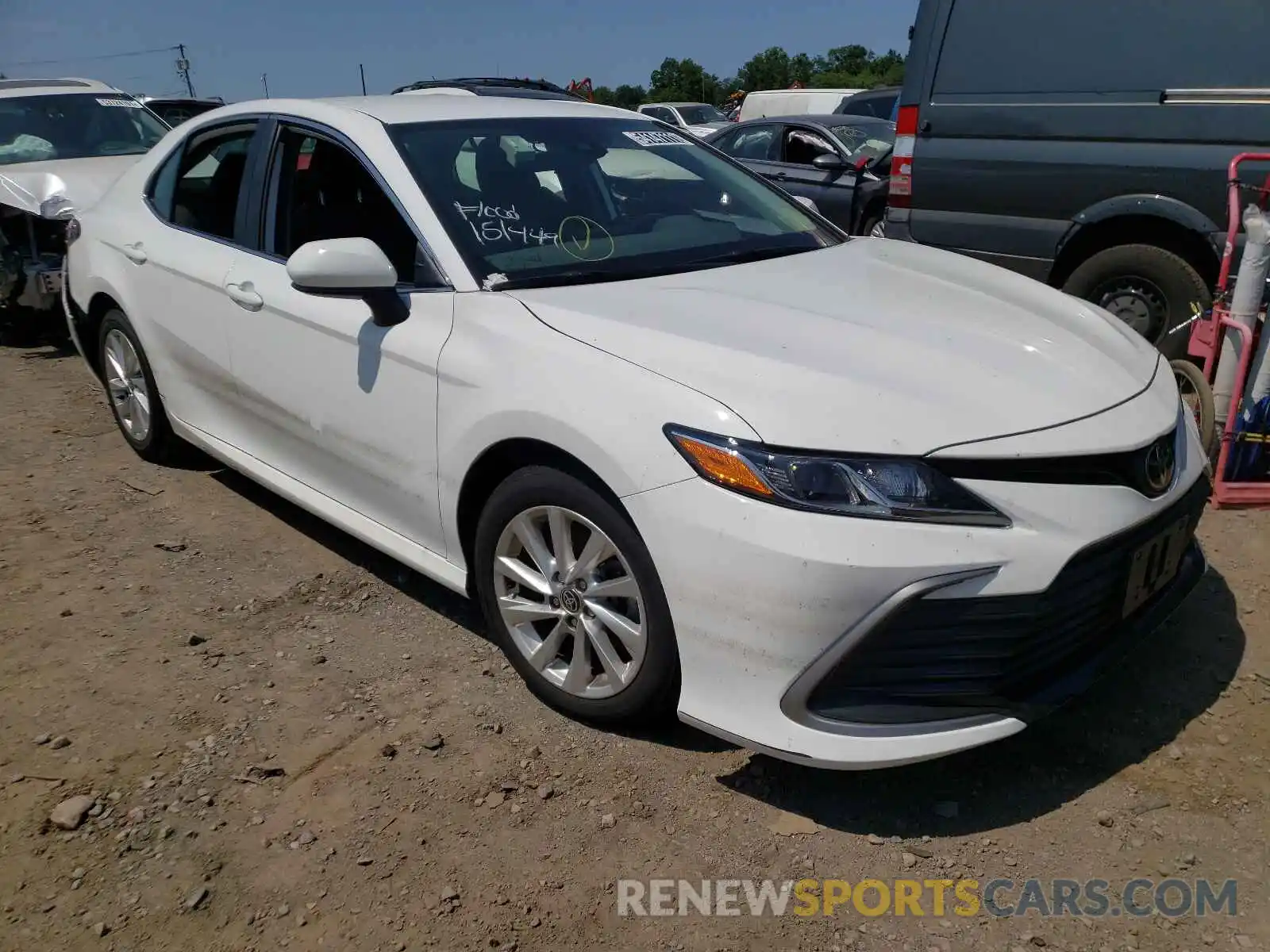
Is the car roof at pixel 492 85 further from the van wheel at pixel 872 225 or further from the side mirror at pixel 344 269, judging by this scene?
the side mirror at pixel 344 269

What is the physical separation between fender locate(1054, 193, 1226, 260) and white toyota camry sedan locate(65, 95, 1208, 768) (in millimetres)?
2085

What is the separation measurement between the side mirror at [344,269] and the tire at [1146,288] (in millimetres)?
3632

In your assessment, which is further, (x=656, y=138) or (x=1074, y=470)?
(x=656, y=138)

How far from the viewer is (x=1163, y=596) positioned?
261 centimetres

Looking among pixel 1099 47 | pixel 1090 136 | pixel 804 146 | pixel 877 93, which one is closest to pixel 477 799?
pixel 1090 136

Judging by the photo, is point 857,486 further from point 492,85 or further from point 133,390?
point 492,85

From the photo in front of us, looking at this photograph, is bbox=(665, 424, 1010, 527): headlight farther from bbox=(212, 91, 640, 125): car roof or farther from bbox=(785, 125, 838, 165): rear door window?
bbox=(785, 125, 838, 165): rear door window

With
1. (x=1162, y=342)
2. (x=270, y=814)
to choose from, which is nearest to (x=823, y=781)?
(x=270, y=814)

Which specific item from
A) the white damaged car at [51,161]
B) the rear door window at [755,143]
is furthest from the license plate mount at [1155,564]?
the rear door window at [755,143]

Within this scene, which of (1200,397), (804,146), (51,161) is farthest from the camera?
(804,146)

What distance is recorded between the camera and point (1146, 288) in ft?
16.6

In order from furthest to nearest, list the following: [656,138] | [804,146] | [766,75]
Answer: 1. [766,75]
2. [804,146]
3. [656,138]

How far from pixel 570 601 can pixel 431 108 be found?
1798 mm

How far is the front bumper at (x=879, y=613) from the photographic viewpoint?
2111 mm
